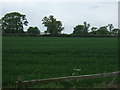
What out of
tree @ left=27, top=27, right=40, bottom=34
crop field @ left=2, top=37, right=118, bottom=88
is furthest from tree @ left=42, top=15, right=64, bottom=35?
crop field @ left=2, top=37, right=118, bottom=88

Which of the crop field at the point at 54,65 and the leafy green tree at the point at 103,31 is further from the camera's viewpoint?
the leafy green tree at the point at 103,31

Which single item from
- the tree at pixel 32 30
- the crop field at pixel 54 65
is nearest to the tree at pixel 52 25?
the tree at pixel 32 30

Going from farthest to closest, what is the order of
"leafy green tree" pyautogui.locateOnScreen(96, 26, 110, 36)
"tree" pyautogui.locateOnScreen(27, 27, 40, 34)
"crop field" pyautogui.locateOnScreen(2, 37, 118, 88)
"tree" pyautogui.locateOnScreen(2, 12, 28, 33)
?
"leafy green tree" pyautogui.locateOnScreen(96, 26, 110, 36) < "tree" pyautogui.locateOnScreen(27, 27, 40, 34) < "tree" pyautogui.locateOnScreen(2, 12, 28, 33) < "crop field" pyautogui.locateOnScreen(2, 37, 118, 88)

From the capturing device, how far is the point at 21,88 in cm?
588

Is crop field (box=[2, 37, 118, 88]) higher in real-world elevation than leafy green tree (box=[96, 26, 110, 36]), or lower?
lower

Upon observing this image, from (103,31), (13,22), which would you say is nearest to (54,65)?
(13,22)

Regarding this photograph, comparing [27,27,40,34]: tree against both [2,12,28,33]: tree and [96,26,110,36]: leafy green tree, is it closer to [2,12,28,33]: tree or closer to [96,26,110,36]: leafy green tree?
[2,12,28,33]: tree

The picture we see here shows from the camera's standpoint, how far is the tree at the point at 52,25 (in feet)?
395

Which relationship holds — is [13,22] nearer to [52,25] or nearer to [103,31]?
[52,25]

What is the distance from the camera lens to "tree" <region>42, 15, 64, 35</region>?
12046 cm

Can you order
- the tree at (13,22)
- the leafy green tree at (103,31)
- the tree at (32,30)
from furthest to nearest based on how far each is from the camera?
the leafy green tree at (103,31) → the tree at (32,30) → the tree at (13,22)

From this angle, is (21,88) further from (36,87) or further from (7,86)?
(7,86)

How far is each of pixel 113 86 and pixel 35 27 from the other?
122108mm

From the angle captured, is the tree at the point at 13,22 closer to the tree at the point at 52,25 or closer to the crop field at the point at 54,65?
the tree at the point at 52,25
